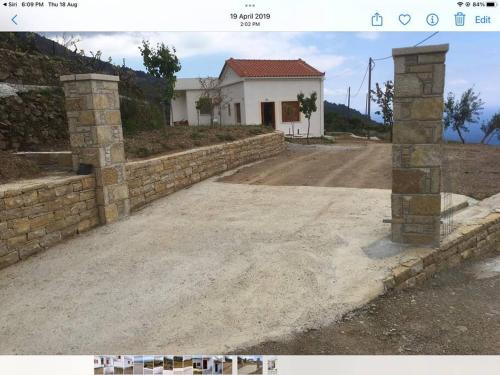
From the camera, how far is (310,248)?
464 centimetres

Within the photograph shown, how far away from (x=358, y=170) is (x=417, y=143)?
5.16m

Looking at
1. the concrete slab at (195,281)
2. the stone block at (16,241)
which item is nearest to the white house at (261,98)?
the concrete slab at (195,281)

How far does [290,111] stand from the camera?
16.6m

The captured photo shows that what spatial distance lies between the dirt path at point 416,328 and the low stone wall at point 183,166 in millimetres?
4226

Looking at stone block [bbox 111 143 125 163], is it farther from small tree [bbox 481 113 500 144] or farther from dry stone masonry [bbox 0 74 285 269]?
small tree [bbox 481 113 500 144]

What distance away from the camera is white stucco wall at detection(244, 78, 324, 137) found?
45.2ft

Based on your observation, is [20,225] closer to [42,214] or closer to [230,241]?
[42,214]

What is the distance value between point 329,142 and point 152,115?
7354 mm

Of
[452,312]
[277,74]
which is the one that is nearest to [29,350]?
[452,312]

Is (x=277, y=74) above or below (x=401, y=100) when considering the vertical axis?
above

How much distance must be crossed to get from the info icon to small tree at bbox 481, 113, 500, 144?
42.8 ft

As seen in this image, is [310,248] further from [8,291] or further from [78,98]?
[78,98]

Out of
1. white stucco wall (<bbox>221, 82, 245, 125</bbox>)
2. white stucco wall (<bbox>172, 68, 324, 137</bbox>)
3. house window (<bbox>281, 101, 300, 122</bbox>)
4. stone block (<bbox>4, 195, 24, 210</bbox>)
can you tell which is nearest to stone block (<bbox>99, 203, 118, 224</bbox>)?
stone block (<bbox>4, 195, 24, 210</bbox>)

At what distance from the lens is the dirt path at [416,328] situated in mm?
2988
